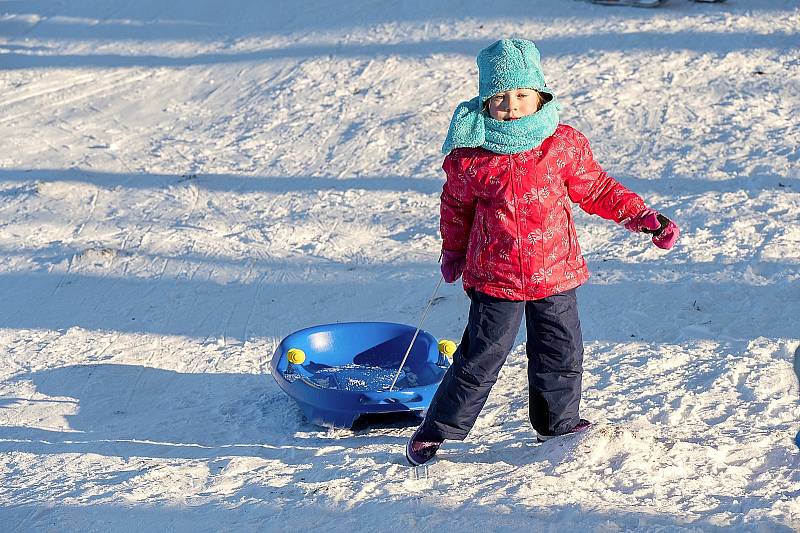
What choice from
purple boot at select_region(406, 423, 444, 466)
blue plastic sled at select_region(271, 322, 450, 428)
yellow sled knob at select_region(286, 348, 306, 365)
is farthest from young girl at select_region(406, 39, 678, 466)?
yellow sled knob at select_region(286, 348, 306, 365)

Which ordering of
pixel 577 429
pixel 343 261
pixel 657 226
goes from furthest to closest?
pixel 343 261
pixel 577 429
pixel 657 226

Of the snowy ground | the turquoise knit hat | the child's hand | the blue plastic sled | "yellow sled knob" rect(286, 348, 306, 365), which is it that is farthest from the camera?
"yellow sled knob" rect(286, 348, 306, 365)

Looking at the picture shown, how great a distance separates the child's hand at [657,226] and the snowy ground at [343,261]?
0.71m

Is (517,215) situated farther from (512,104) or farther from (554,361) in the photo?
(554,361)

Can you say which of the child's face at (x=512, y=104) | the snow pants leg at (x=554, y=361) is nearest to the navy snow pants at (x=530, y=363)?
the snow pants leg at (x=554, y=361)

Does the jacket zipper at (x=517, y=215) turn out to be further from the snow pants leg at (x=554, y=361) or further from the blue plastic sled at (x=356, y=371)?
the blue plastic sled at (x=356, y=371)

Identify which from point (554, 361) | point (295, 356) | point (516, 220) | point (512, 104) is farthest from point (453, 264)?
point (295, 356)

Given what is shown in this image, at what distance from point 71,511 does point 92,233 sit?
10.7ft

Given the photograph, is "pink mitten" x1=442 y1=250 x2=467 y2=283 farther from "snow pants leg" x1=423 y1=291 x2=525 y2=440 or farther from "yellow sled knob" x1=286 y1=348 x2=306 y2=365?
"yellow sled knob" x1=286 y1=348 x2=306 y2=365

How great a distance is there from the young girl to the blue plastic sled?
0.51 metres

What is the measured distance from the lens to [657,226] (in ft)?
11.3

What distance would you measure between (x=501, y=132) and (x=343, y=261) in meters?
2.75

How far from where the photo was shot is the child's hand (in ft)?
11.3

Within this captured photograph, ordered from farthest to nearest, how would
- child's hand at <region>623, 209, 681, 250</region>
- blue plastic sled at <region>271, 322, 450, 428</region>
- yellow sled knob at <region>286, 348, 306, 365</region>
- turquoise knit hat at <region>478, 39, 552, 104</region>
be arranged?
yellow sled knob at <region>286, 348, 306, 365</region>, blue plastic sled at <region>271, 322, 450, 428</region>, child's hand at <region>623, 209, 681, 250</region>, turquoise knit hat at <region>478, 39, 552, 104</region>
